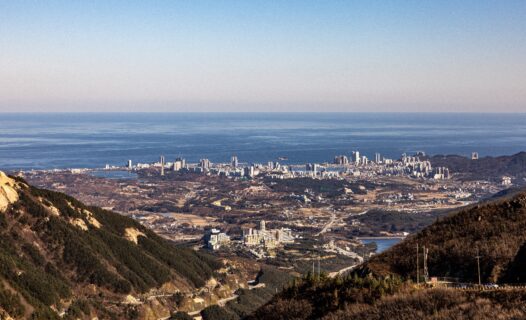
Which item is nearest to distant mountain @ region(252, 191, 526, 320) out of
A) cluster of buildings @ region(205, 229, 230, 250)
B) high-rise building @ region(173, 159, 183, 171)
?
cluster of buildings @ region(205, 229, 230, 250)

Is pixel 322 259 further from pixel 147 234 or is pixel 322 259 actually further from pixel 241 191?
pixel 241 191

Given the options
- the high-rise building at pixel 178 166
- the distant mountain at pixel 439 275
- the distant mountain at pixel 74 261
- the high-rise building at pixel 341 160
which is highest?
the distant mountain at pixel 439 275

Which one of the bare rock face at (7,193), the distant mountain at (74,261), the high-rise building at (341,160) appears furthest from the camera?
the high-rise building at (341,160)

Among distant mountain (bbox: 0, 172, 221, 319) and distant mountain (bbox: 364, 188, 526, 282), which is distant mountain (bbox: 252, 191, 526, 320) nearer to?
distant mountain (bbox: 364, 188, 526, 282)

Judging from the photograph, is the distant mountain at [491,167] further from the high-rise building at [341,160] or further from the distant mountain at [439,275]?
the distant mountain at [439,275]

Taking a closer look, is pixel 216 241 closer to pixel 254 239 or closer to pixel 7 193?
pixel 254 239

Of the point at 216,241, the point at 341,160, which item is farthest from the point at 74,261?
the point at 341,160

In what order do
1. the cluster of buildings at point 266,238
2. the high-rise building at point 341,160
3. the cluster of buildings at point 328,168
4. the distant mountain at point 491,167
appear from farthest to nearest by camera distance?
the high-rise building at point 341,160 < the cluster of buildings at point 328,168 < the distant mountain at point 491,167 < the cluster of buildings at point 266,238

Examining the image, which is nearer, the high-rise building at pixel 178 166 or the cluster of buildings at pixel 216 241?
the cluster of buildings at pixel 216 241

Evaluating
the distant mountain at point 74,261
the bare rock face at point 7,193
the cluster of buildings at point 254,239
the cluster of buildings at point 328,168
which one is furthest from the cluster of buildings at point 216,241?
the cluster of buildings at point 328,168
